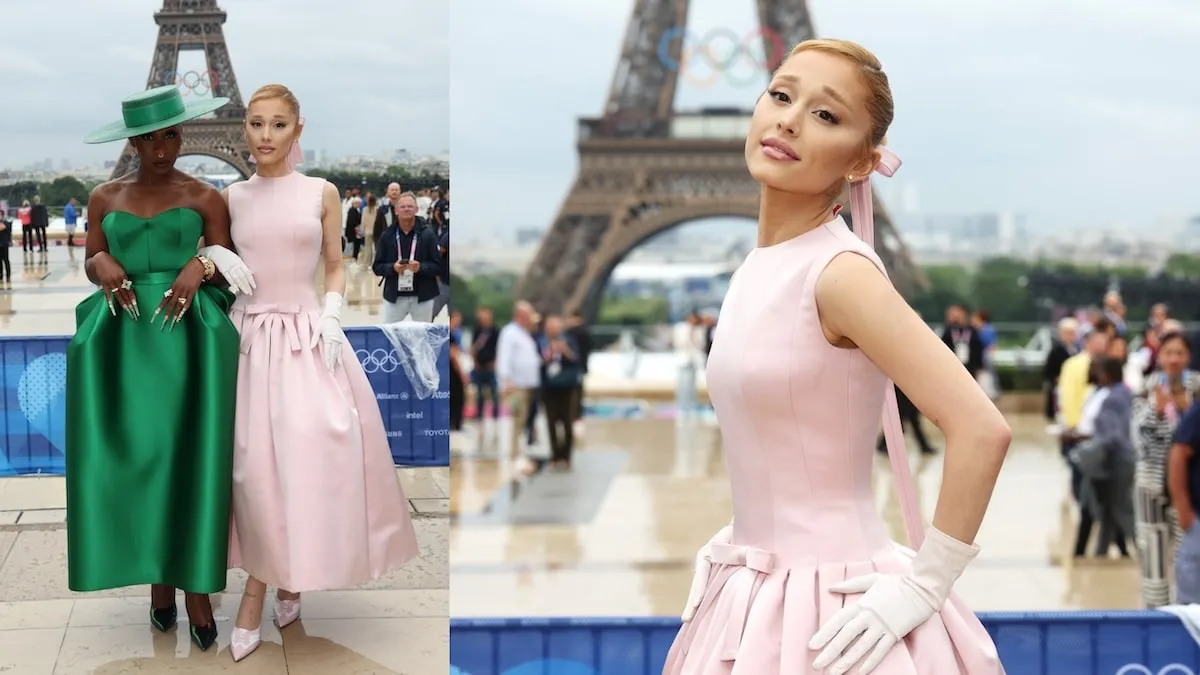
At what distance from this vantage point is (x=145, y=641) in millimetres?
3336

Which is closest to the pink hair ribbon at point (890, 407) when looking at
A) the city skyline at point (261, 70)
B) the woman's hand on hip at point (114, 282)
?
the city skyline at point (261, 70)

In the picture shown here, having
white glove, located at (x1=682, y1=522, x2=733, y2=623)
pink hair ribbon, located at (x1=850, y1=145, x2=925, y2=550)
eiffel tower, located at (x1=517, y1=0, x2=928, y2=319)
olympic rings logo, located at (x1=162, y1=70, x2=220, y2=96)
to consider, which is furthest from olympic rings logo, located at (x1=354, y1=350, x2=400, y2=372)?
eiffel tower, located at (x1=517, y1=0, x2=928, y2=319)

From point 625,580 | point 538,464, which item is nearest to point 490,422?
point 538,464

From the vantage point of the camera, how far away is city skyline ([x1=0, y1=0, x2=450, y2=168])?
3.19 metres

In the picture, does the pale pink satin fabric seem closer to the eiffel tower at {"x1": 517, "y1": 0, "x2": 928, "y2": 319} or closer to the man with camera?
the man with camera

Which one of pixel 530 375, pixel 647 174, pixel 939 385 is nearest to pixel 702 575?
pixel 939 385

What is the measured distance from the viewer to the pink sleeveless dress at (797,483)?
6.68ft

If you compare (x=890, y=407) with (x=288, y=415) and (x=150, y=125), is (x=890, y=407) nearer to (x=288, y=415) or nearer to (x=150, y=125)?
(x=288, y=415)

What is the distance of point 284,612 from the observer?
345cm

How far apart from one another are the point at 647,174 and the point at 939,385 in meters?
21.3

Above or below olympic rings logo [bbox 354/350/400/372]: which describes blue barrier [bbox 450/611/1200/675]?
below

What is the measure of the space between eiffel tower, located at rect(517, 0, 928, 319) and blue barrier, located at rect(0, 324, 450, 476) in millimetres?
17104

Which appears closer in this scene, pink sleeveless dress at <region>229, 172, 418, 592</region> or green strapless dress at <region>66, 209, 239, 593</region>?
green strapless dress at <region>66, 209, 239, 593</region>

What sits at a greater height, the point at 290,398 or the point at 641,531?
the point at 290,398
